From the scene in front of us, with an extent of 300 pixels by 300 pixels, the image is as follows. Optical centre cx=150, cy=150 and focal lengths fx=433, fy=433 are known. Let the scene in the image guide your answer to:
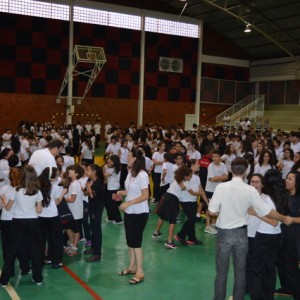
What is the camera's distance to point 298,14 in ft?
75.3

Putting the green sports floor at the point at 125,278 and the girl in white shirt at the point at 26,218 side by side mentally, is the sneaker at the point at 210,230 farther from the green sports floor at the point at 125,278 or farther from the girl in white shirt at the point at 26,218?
the girl in white shirt at the point at 26,218

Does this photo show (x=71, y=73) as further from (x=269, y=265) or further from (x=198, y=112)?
(x=269, y=265)

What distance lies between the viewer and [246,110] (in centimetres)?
3067

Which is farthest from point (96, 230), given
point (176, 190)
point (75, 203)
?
point (176, 190)

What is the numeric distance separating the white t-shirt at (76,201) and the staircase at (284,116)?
23.1 metres

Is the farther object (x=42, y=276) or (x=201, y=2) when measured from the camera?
(x=201, y=2)

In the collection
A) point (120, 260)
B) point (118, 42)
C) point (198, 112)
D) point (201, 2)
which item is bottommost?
point (120, 260)

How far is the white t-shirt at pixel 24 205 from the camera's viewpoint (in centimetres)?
525

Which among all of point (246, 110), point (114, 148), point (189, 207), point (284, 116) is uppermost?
point (246, 110)

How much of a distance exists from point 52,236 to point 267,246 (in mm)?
2876

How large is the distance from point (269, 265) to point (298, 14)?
830 inches

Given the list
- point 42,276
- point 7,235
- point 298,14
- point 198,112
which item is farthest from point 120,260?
point 198,112

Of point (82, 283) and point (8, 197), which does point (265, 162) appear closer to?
point (82, 283)

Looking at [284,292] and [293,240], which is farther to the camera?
[284,292]
